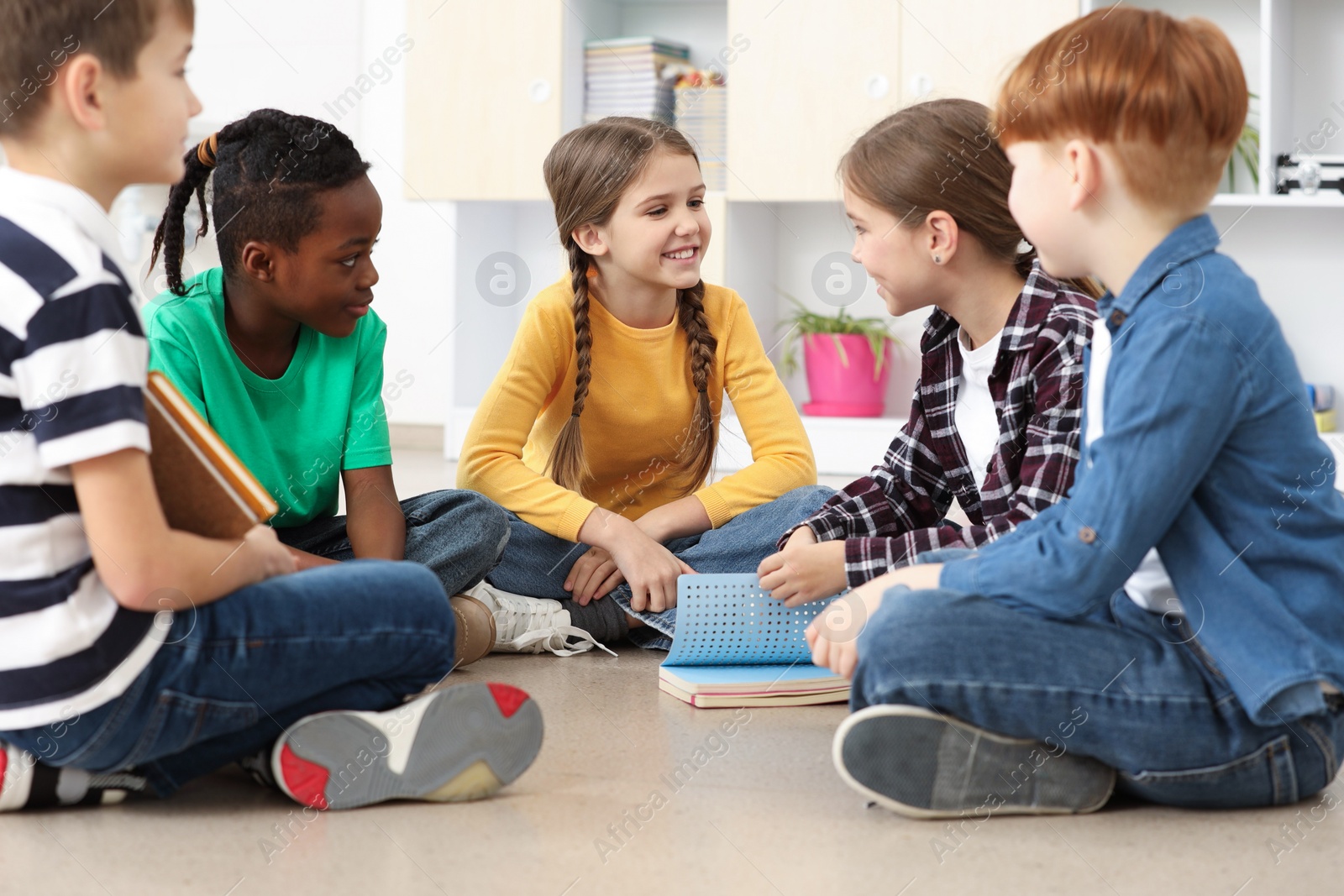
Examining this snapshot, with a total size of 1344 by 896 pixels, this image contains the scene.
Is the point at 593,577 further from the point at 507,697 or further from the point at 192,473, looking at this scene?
the point at 192,473

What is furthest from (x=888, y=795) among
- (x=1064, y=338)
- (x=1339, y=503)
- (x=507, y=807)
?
(x=1064, y=338)

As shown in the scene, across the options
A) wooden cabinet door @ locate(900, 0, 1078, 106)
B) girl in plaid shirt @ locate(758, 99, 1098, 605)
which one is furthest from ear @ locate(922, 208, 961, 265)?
wooden cabinet door @ locate(900, 0, 1078, 106)

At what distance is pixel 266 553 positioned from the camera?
966mm

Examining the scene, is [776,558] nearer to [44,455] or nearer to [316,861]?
[316,861]

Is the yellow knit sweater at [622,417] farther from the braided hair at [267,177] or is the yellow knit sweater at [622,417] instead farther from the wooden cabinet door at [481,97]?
the wooden cabinet door at [481,97]

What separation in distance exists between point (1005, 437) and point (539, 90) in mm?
2150

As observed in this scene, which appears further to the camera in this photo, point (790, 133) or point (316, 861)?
point (790, 133)

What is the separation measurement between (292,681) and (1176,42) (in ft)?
2.57

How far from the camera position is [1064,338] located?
1223 millimetres

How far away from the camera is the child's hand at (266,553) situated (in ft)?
3.12

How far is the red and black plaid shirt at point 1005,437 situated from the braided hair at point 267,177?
2.01 feet

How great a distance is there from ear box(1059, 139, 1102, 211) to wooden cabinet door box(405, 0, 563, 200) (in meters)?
2.27

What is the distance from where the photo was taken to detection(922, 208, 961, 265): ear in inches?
51.5

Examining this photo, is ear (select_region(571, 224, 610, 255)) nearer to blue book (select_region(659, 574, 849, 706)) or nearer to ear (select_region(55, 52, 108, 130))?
blue book (select_region(659, 574, 849, 706))
